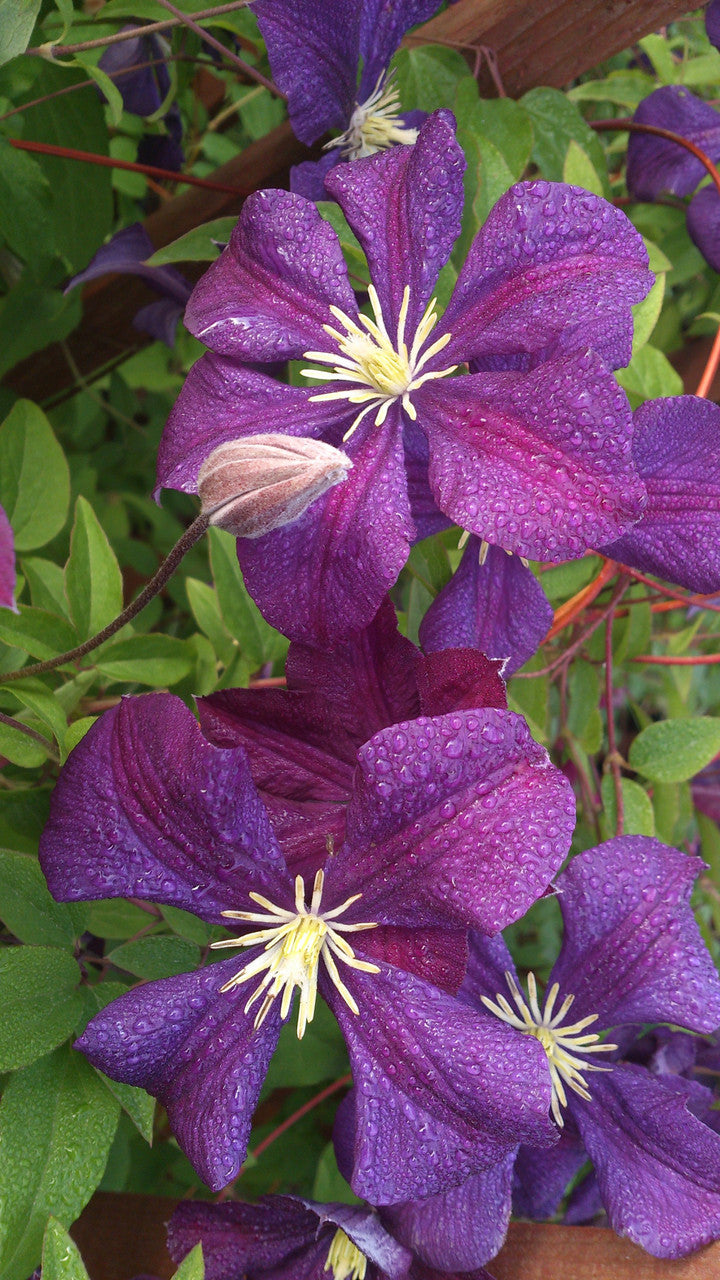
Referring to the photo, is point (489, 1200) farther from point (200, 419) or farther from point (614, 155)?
point (614, 155)

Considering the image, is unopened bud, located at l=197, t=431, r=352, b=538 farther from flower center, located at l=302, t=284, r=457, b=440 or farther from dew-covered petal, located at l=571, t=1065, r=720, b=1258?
dew-covered petal, located at l=571, t=1065, r=720, b=1258

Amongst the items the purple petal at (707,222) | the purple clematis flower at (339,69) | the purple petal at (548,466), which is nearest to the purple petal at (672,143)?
the purple petal at (707,222)

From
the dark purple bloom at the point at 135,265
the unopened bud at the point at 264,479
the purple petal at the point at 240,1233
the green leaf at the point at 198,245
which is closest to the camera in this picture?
the unopened bud at the point at 264,479

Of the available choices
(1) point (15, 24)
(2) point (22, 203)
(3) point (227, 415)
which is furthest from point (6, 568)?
(2) point (22, 203)

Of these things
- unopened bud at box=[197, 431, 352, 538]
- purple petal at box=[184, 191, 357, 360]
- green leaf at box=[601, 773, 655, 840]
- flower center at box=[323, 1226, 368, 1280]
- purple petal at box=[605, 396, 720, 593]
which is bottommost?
green leaf at box=[601, 773, 655, 840]

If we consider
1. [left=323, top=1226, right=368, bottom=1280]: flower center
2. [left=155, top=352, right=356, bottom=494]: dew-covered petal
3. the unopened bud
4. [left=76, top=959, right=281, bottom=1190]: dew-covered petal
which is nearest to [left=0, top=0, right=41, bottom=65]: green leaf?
[left=155, top=352, right=356, bottom=494]: dew-covered petal

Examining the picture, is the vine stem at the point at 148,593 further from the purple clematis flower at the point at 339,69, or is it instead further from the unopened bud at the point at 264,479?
the purple clematis flower at the point at 339,69
